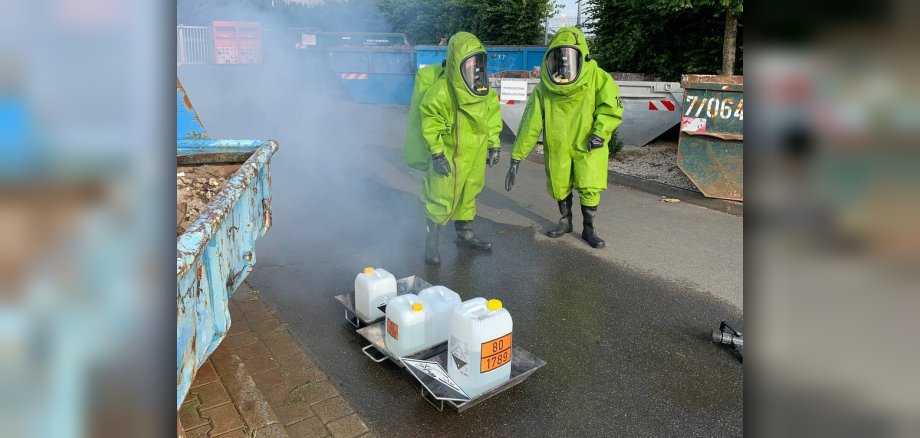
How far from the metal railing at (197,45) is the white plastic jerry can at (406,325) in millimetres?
8593

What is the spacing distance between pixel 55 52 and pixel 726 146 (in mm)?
6719

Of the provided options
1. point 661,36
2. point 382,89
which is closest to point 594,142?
point 661,36

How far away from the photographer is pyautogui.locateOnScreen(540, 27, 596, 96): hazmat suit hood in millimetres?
4625

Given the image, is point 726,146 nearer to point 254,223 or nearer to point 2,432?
point 254,223

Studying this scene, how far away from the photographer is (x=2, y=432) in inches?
16.4

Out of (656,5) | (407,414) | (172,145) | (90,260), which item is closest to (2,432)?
(90,260)

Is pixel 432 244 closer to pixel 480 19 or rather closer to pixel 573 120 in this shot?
pixel 573 120

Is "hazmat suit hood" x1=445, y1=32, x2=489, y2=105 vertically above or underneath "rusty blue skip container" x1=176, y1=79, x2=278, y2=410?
above

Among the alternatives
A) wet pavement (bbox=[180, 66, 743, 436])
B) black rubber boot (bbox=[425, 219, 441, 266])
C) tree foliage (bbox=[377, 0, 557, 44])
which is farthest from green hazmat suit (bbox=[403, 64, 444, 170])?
tree foliage (bbox=[377, 0, 557, 44])

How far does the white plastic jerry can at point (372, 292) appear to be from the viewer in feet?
10.9

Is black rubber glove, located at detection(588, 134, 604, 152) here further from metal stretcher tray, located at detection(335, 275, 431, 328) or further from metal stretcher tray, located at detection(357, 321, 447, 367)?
metal stretcher tray, located at detection(357, 321, 447, 367)

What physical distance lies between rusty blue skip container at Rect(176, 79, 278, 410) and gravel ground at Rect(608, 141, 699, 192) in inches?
208

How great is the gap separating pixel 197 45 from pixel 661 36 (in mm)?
8855

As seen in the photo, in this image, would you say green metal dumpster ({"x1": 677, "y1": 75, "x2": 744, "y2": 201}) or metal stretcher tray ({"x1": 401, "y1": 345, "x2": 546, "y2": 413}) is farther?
green metal dumpster ({"x1": 677, "y1": 75, "x2": 744, "y2": 201})
